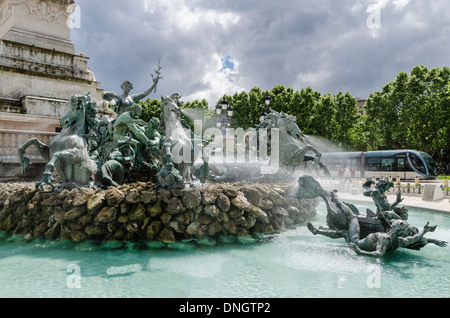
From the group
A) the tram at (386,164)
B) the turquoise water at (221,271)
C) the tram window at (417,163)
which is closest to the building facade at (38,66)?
the turquoise water at (221,271)

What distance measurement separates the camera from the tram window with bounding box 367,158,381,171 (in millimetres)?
29000

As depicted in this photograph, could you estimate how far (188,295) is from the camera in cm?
368

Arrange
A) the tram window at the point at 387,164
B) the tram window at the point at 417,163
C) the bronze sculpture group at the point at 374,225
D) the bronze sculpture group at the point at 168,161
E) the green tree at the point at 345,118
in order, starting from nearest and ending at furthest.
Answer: the bronze sculpture group at the point at 374,225, the bronze sculpture group at the point at 168,161, the tram window at the point at 417,163, the tram window at the point at 387,164, the green tree at the point at 345,118

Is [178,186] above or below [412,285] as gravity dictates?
above

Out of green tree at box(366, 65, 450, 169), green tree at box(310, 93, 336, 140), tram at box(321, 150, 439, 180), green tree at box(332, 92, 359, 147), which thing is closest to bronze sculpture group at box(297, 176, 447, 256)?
tram at box(321, 150, 439, 180)

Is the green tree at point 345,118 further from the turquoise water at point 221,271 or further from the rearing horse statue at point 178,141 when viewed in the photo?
the turquoise water at point 221,271

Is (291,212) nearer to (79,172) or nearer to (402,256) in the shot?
(402,256)

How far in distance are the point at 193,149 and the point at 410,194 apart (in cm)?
1158

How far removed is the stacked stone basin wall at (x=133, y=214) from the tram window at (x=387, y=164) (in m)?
25.7

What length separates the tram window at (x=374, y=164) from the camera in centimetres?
2900

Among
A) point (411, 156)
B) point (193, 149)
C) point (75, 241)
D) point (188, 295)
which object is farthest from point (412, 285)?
point (411, 156)

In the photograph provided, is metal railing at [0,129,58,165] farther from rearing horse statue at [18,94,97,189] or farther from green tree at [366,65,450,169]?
green tree at [366,65,450,169]

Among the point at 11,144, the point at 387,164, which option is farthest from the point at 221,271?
the point at 387,164

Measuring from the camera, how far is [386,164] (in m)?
28.4
